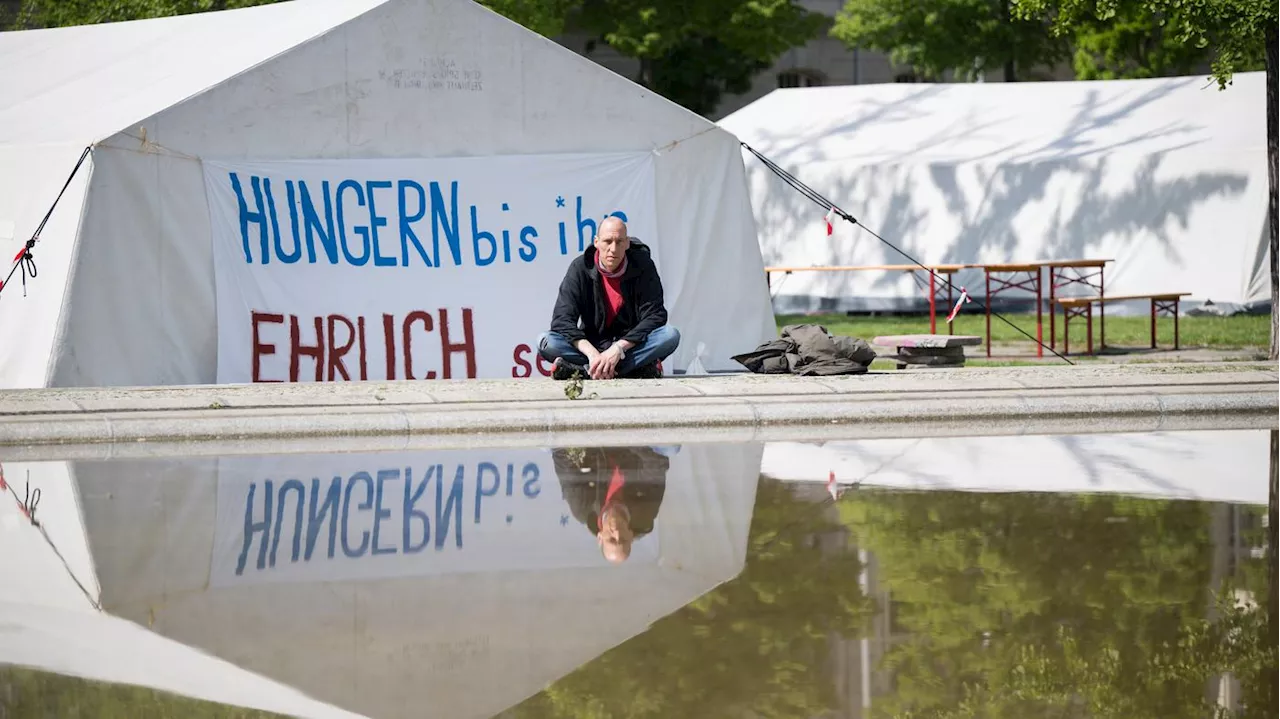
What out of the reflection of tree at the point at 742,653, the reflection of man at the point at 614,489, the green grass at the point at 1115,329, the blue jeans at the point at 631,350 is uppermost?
the blue jeans at the point at 631,350

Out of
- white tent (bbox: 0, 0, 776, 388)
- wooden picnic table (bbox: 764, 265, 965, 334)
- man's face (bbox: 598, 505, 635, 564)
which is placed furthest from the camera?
wooden picnic table (bbox: 764, 265, 965, 334)

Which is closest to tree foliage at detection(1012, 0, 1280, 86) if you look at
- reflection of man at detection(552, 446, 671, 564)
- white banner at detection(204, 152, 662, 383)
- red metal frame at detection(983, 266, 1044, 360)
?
red metal frame at detection(983, 266, 1044, 360)

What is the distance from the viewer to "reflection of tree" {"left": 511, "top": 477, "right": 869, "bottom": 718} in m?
4.56

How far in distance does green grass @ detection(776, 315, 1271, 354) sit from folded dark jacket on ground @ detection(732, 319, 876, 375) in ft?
18.8

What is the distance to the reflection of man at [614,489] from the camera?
712cm

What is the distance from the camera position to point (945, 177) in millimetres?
25188

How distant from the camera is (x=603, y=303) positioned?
11.9 metres

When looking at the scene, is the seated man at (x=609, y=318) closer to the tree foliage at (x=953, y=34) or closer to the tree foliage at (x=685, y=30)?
the tree foliage at (x=685, y=30)

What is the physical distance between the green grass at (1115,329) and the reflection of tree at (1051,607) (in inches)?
424

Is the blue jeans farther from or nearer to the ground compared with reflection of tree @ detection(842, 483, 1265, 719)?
farther from the ground

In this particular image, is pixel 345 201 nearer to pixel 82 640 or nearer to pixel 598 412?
pixel 598 412

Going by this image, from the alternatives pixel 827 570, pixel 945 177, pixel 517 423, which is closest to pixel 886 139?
pixel 945 177

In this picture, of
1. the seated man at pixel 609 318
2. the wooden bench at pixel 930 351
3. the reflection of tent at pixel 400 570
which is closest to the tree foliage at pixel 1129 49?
the wooden bench at pixel 930 351

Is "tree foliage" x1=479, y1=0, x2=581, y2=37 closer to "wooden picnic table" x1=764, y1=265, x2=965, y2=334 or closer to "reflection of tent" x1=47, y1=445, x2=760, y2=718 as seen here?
"wooden picnic table" x1=764, y1=265, x2=965, y2=334
